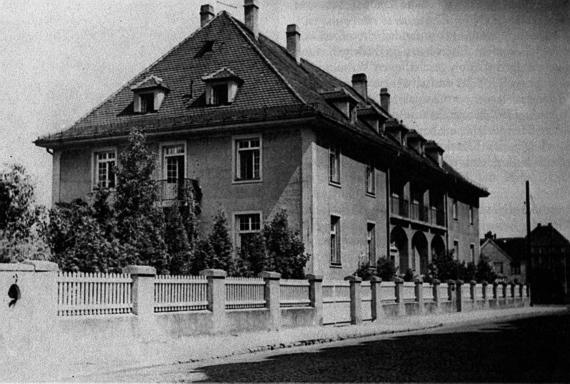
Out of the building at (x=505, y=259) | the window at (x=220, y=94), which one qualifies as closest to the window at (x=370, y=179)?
the window at (x=220, y=94)

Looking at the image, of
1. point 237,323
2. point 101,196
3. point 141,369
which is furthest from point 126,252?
point 141,369

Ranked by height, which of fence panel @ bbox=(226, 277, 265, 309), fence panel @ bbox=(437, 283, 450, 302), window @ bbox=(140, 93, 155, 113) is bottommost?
fence panel @ bbox=(437, 283, 450, 302)

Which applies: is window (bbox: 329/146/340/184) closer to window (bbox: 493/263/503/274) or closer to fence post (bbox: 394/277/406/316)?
fence post (bbox: 394/277/406/316)

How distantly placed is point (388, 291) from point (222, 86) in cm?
968

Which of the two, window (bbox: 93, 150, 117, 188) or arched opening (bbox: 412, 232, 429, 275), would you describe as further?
arched opening (bbox: 412, 232, 429, 275)

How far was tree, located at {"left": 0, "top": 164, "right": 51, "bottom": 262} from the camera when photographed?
25109mm

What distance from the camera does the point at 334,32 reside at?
14352mm

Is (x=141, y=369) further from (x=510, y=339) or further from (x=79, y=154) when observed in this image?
(x=79, y=154)

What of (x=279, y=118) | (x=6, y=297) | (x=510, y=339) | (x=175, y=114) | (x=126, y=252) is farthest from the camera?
(x=175, y=114)

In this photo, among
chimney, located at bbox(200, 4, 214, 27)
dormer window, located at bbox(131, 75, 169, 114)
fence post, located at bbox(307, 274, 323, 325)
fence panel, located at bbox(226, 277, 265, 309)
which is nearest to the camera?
fence panel, located at bbox(226, 277, 265, 309)

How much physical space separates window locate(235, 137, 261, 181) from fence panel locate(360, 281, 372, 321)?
18.9 ft

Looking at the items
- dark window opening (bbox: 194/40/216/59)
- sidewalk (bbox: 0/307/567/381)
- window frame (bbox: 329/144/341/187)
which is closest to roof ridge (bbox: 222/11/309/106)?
dark window opening (bbox: 194/40/216/59)

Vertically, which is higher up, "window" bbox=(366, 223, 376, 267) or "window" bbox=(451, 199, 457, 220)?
"window" bbox=(451, 199, 457, 220)

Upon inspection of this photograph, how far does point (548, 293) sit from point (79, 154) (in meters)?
38.5
